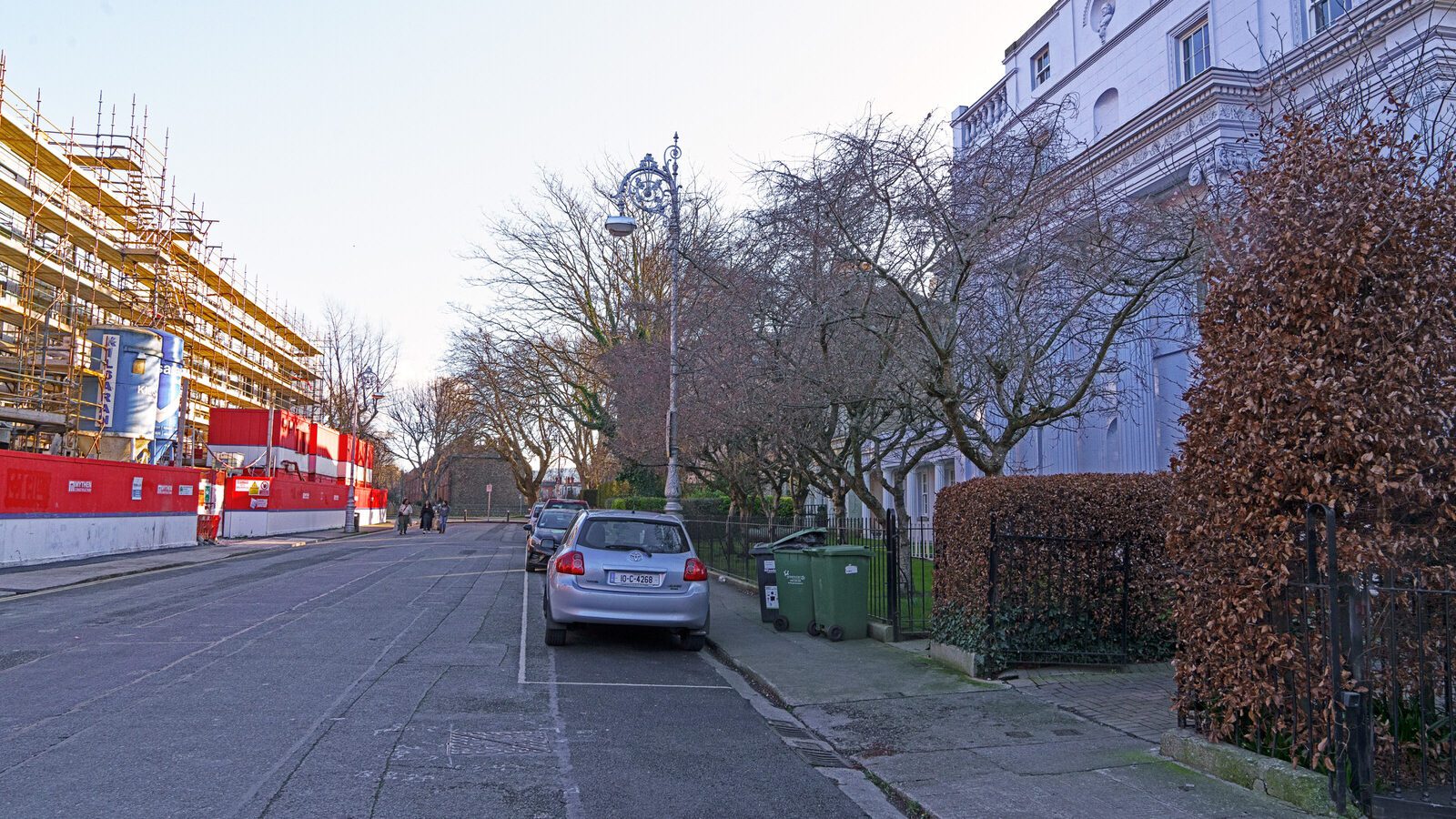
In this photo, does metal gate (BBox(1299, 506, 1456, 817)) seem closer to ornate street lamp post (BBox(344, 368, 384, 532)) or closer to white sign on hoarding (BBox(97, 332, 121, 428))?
white sign on hoarding (BBox(97, 332, 121, 428))

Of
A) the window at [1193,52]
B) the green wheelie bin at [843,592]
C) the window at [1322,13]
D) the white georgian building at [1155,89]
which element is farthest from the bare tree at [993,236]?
the window at [1193,52]

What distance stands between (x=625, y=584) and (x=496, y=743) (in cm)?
423

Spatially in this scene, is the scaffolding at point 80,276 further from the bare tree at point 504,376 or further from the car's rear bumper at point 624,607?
the car's rear bumper at point 624,607

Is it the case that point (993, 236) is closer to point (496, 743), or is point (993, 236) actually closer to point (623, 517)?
point (623, 517)

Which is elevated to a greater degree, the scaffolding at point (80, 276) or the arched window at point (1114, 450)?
the scaffolding at point (80, 276)

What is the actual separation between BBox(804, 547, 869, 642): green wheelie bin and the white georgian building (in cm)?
144

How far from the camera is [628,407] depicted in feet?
78.0

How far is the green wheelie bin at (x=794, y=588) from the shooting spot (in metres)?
12.2

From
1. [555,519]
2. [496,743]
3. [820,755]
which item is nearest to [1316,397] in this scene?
[820,755]

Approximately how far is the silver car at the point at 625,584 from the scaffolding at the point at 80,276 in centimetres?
2459

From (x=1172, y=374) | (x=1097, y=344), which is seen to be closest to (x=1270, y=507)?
(x=1097, y=344)

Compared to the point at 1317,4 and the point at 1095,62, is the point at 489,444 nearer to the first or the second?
the point at 1095,62

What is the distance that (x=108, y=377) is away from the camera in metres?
30.7

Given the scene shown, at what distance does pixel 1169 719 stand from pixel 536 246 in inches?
1122
